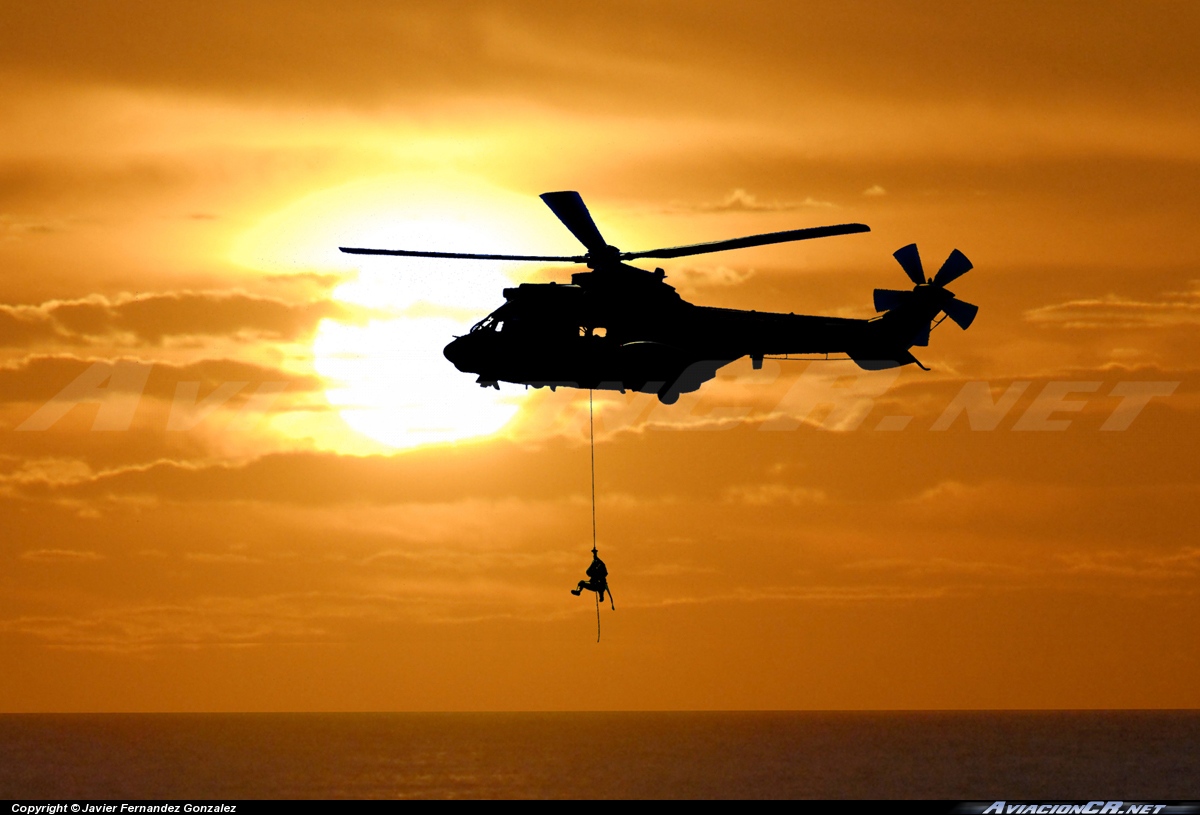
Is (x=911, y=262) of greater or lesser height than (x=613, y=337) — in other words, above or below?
above

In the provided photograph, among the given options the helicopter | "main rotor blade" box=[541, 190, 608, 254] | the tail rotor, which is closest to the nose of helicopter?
the helicopter

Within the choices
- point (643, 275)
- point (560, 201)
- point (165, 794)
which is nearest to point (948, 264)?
point (643, 275)

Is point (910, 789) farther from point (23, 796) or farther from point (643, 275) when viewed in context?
point (643, 275)

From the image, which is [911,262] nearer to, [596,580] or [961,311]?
[961,311]

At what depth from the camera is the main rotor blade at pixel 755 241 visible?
36.9 meters

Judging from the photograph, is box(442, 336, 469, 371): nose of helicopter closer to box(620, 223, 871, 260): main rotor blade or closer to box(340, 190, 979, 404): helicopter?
box(340, 190, 979, 404): helicopter

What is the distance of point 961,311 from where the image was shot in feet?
156

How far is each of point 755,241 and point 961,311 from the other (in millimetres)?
11956

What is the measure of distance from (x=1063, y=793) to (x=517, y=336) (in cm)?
13815

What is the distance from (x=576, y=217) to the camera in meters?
41.0

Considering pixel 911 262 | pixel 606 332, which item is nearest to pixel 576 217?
pixel 606 332

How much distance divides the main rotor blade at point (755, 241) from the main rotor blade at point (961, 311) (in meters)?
11.4

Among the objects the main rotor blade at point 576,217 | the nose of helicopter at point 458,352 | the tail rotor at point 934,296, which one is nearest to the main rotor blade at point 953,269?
the tail rotor at point 934,296

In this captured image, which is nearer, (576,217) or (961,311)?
(576,217)
